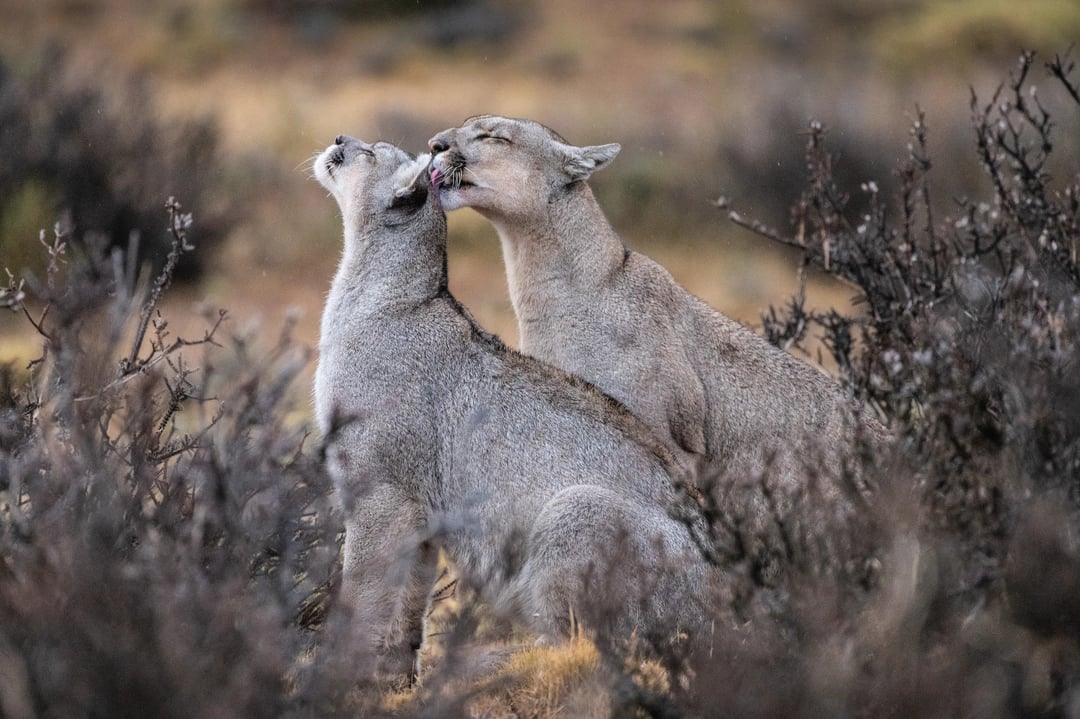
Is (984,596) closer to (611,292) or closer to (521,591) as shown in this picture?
(521,591)

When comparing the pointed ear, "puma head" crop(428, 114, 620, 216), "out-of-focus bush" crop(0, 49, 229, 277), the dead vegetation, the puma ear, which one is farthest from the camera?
"out-of-focus bush" crop(0, 49, 229, 277)

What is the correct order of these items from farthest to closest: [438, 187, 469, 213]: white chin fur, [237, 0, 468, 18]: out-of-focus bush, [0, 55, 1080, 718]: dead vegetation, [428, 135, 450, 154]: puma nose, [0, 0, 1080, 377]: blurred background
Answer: [237, 0, 468, 18]: out-of-focus bush < [0, 0, 1080, 377]: blurred background < [428, 135, 450, 154]: puma nose < [438, 187, 469, 213]: white chin fur < [0, 55, 1080, 718]: dead vegetation

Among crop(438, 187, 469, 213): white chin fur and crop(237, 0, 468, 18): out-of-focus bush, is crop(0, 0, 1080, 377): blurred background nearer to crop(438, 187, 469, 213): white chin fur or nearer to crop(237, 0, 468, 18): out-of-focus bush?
crop(237, 0, 468, 18): out-of-focus bush

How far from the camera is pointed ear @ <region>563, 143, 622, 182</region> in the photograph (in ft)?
22.6

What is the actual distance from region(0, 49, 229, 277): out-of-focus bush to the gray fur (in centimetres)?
863

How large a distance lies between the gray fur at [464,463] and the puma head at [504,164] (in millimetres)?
592

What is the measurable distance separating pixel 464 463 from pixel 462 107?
18.7 m

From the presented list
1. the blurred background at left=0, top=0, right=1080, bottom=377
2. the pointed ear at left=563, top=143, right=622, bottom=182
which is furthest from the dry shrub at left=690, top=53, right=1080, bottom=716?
the blurred background at left=0, top=0, right=1080, bottom=377

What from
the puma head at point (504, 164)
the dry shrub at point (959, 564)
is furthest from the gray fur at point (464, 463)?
the dry shrub at point (959, 564)

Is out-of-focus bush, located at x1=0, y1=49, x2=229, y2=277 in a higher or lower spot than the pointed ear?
lower

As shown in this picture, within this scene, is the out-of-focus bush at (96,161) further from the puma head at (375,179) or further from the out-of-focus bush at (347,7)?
the out-of-focus bush at (347,7)

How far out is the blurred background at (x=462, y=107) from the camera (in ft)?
50.1

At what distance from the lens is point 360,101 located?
81.5 ft

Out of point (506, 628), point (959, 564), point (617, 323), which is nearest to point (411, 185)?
point (617, 323)
